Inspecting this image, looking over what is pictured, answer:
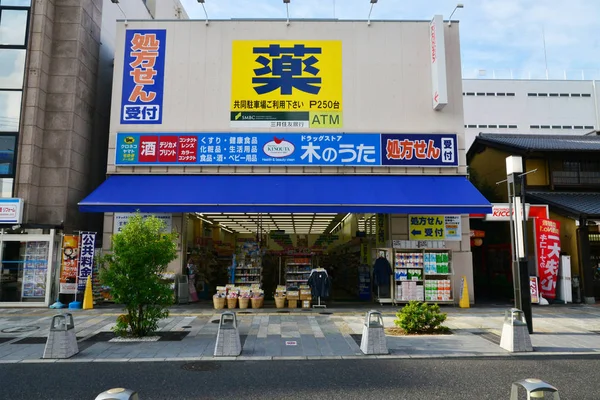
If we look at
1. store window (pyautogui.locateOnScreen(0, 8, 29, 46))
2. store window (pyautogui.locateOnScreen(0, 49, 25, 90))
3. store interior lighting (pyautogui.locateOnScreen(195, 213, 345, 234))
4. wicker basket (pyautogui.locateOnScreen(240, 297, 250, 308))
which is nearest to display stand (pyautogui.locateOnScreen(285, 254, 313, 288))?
store interior lighting (pyautogui.locateOnScreen(195, 213, 345, 234))

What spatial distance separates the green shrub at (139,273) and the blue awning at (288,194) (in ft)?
12.2

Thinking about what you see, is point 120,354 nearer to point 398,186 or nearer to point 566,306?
point 398,186

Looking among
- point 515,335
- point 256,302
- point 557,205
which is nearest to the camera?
point 515,335

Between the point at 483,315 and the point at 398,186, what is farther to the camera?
the point at 398,186

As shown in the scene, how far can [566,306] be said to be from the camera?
15.2 meters

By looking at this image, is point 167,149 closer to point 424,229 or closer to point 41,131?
point 41,131

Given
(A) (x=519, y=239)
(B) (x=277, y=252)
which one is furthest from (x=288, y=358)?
(B) (x=277, y=252)

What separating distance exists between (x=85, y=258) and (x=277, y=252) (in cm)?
822

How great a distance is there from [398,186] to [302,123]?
4305 millimetres

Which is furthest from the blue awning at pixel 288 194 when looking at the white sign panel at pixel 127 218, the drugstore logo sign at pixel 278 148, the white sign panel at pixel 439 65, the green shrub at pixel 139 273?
the green shrub at pixel 139 273

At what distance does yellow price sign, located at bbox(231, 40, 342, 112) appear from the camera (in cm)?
1608

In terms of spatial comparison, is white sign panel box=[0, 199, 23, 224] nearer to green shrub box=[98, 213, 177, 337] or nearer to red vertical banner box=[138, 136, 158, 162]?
red vertical banner box=[138, 136, 158, 162]

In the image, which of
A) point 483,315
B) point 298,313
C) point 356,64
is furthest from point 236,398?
point 356,64

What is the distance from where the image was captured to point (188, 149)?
51.5ft
